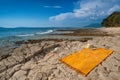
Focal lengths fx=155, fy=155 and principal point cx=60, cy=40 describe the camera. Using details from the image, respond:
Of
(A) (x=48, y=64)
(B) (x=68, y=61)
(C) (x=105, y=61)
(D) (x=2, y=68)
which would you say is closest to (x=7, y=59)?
(D) (x=2, y=68)

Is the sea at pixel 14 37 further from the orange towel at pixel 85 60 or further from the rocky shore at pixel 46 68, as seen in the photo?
the orange towel at pixel 85 60

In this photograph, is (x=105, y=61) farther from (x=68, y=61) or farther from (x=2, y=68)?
(x=2, y=68)

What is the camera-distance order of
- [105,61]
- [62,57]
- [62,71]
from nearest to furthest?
[62,71]
[105,61]
[62,57]

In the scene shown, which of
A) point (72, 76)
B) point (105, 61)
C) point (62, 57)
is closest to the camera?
point (72, 76)

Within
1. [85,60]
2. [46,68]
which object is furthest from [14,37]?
[85,60]

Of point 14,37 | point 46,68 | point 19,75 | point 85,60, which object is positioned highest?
point 85,60

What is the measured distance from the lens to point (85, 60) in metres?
6.08

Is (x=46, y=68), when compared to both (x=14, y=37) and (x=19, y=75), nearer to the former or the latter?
(x=19, y=75)

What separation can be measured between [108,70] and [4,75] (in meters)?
3.70

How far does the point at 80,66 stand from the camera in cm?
559

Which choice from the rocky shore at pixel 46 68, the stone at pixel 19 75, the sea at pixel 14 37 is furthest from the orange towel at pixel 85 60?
the sea at pixel 14 37

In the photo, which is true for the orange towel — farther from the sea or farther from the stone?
the sea

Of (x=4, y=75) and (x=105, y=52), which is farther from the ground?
(x=105, y=52)

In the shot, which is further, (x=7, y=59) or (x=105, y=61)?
(x=7, y=59)
